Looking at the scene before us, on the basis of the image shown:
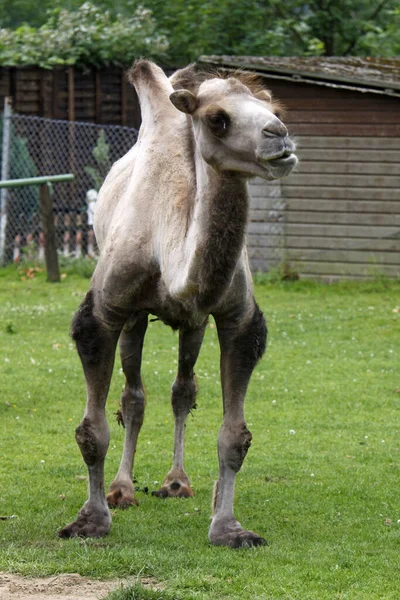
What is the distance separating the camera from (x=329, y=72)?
17656mm

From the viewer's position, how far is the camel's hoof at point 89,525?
20.4 feet

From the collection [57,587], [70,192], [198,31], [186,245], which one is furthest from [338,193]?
[57,587]

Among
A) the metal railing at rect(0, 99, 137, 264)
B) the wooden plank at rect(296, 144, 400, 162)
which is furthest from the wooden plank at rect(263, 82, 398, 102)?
the metal railing at rect(0, 99, 137, 264)

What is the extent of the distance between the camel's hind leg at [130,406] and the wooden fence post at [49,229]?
952 cm

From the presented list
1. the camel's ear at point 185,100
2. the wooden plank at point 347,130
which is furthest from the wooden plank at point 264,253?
the camel's ear at point 185,100

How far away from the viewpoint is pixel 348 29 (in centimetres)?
2917

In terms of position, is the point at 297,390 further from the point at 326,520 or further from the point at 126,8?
the point at 126,8

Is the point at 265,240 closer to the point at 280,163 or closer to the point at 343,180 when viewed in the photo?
the point at 343,180

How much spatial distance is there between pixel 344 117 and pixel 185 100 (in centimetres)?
1275

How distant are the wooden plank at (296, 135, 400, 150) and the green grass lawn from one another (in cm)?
372

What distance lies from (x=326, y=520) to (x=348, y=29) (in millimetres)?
23981

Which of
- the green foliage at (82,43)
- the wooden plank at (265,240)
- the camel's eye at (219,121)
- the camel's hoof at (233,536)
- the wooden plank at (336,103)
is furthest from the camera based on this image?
the green foliage at (82,43)

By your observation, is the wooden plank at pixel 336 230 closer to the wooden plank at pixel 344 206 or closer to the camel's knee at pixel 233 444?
the wooden plank at pixel 344 206

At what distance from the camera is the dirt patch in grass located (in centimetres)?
509
